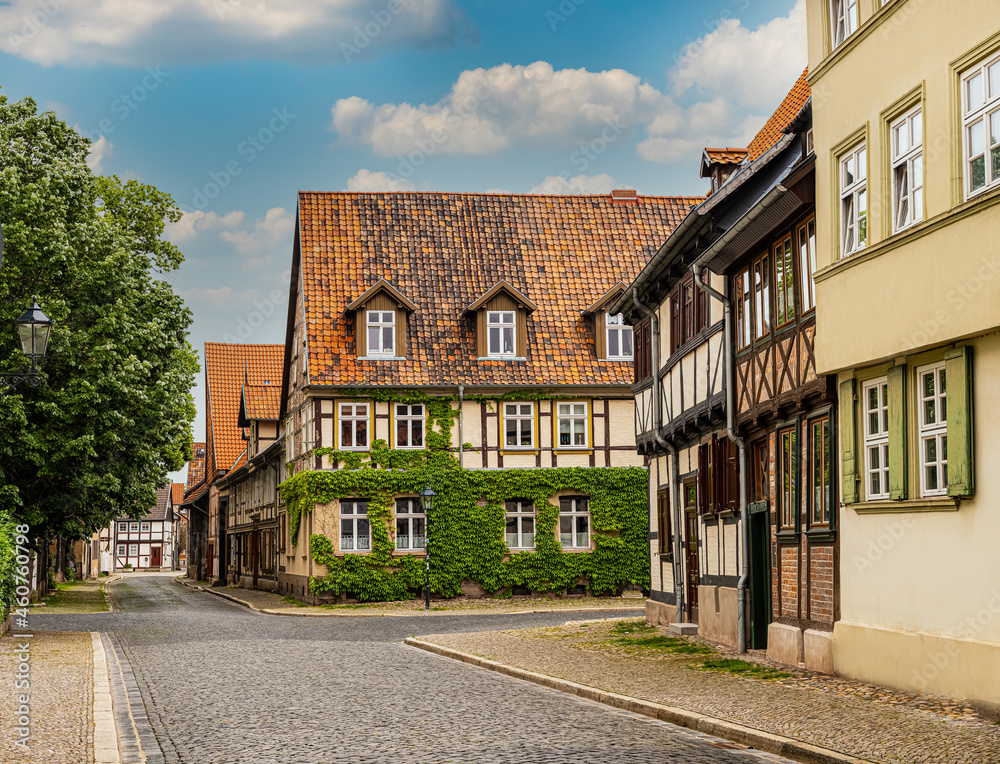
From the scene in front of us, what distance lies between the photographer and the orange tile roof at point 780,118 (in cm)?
1986

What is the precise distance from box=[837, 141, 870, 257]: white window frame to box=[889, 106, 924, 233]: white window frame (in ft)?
1.74

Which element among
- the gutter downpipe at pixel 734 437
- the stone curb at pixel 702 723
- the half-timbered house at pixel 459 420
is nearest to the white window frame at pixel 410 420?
the half-timbered house at pixel 459 420

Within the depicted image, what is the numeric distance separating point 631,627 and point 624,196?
2234 cm

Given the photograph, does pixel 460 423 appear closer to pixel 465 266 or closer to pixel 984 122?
pixel 465 266

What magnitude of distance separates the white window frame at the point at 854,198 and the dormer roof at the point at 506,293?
23.1m

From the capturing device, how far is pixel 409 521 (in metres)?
36.3

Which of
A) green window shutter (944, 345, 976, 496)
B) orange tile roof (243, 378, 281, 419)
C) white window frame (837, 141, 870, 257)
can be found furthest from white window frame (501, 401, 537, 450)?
green window shutter (944, 345, 976, 496)

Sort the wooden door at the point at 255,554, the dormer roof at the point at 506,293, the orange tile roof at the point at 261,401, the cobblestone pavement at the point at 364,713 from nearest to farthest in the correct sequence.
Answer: the cobblestone pavement at the point at 364,713
the dormer roof at the point at 506,293
the wooden door at the point at 255,554
the orange tile roof at the point at 261,401

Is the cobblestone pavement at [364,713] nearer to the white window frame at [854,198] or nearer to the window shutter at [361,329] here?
the white window frame at [854,198]

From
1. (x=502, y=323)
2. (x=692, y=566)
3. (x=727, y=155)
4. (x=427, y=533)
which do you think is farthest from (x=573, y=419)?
(x=727, y=155)

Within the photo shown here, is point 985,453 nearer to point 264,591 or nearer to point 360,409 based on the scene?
point 360,409

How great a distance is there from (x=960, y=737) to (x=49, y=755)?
6.73 metres

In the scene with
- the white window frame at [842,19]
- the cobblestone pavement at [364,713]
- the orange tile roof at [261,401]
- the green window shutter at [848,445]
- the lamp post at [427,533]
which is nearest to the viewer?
the cobblestone pavement at [364,713]

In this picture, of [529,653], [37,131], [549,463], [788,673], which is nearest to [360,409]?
[549,463]
